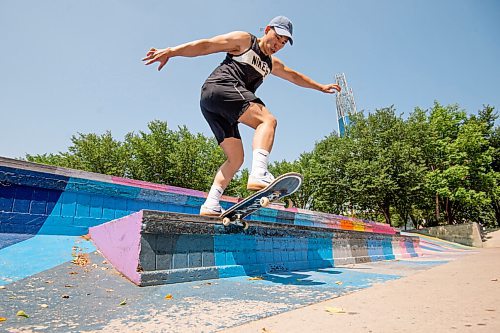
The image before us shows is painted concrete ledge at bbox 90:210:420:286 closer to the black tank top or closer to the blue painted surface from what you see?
the blue painted surface

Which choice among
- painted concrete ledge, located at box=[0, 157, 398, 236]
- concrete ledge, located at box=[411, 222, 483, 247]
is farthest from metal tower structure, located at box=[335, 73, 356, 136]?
painted concrete ledge, located at box=[0, 157, 398, 236]

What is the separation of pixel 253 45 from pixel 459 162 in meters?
29.1

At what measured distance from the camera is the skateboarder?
10.0 feet

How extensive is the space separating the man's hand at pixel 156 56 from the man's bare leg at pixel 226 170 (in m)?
1.14

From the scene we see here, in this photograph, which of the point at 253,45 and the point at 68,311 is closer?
the point at 68,311

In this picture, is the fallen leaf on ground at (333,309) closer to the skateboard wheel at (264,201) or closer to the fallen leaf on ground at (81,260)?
the skateboard wheel at (264,201)

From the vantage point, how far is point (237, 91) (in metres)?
3.16

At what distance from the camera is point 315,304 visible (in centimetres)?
200

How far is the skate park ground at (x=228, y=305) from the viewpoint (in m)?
1.47

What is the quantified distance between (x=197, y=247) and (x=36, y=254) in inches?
64.0

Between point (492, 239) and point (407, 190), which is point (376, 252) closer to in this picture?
point (407, 190)

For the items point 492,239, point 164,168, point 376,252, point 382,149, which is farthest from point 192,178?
point 492,239

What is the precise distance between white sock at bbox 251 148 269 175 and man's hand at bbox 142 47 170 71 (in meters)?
1.28

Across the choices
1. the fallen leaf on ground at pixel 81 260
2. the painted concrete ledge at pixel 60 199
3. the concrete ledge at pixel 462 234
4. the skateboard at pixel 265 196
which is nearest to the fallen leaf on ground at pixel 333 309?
the skateboard at pixel 265 196
